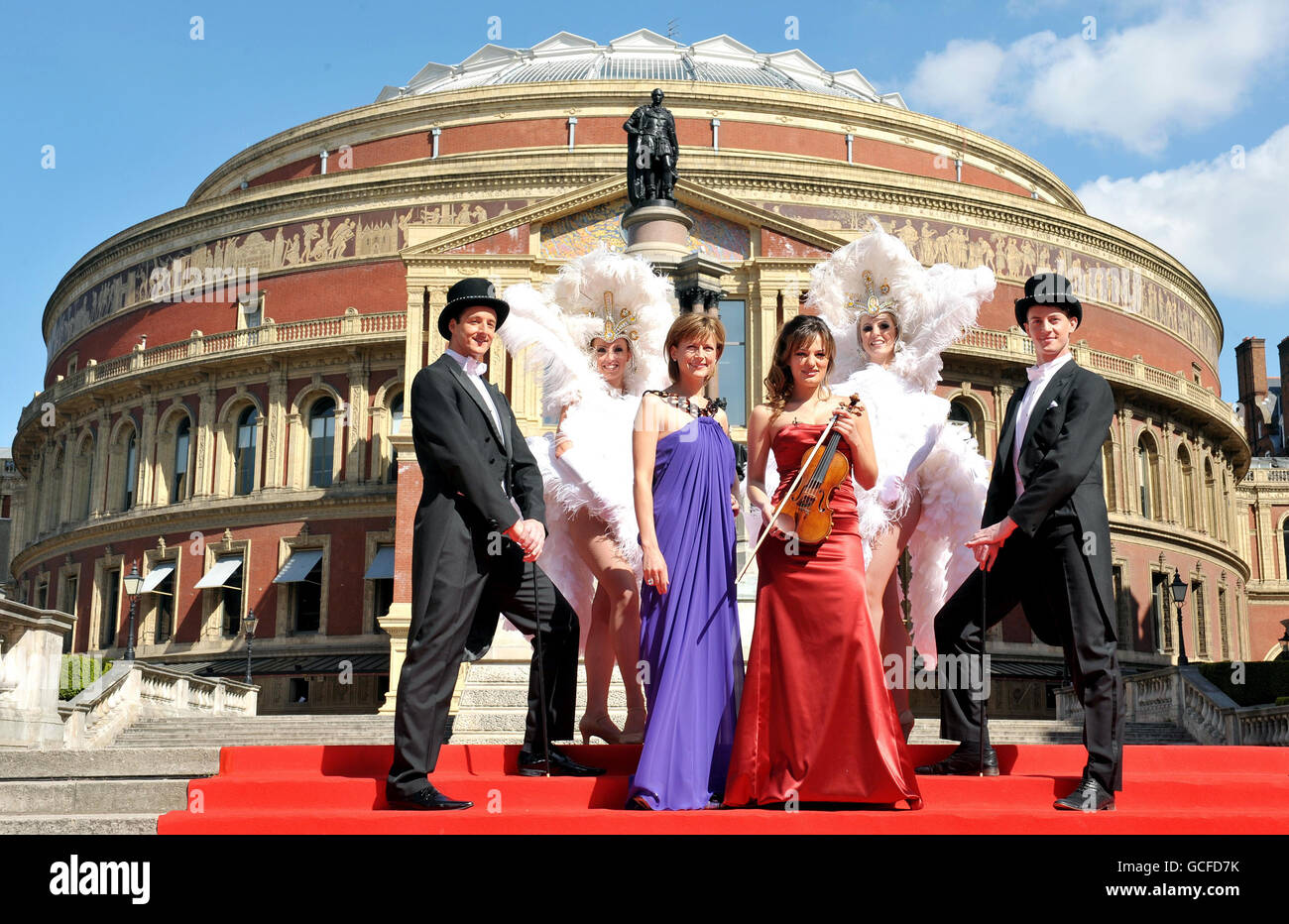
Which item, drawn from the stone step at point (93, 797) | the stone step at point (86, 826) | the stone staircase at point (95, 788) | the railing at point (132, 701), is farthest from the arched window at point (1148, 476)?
the stone step at point (86, 826)

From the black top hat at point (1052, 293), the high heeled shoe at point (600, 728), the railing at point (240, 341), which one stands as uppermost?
the railing at point (240, 341)

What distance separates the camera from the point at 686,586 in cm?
582

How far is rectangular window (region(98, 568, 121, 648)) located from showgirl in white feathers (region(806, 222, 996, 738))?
40.8 meters

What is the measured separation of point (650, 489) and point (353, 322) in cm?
3643

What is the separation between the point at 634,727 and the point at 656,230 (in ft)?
32.0

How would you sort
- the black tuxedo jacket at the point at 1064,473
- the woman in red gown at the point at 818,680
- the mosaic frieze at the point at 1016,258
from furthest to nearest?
the mosaic frieze at the point at 1016,258 → the black tuxedo jacket at the point at 1064,473 → the woman in red gown at the point at 818,680

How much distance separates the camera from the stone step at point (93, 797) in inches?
245

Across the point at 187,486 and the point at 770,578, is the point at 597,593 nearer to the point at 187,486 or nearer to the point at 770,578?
the point at 770,578

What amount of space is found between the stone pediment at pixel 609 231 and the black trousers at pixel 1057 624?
3021 cm

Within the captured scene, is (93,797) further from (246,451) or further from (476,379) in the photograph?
(246,451)

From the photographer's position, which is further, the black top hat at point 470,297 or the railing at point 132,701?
the railing at point 132,701

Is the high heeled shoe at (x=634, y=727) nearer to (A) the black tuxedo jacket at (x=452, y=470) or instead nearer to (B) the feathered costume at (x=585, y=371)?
(B) the feathered costume at (x=585, y=371)

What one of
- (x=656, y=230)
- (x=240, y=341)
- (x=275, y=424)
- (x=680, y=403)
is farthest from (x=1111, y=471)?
(x=680, y=403)
